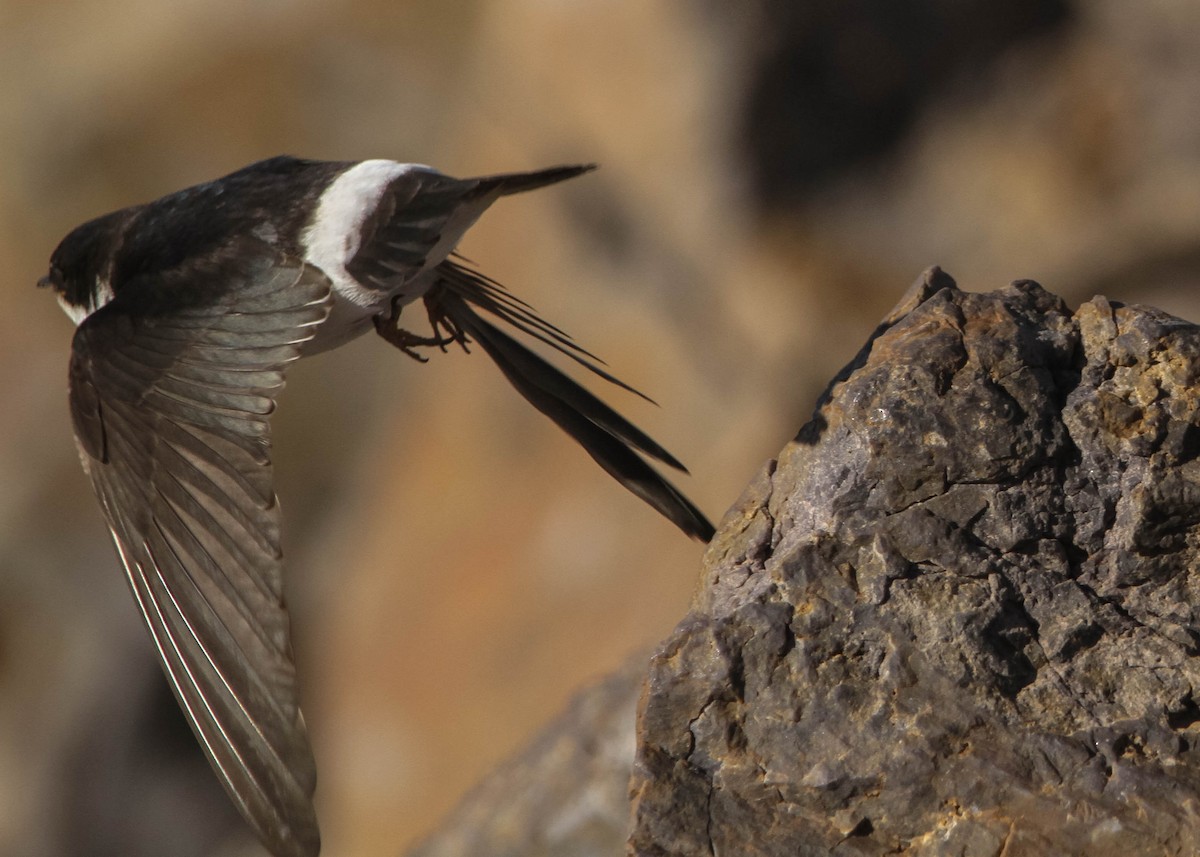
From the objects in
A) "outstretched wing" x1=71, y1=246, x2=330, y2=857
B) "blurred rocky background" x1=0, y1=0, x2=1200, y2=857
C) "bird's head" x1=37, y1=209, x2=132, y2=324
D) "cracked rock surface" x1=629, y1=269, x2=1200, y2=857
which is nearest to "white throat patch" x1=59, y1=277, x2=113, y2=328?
"bird's head" x1=37, y1=209, x2=132, y2=324

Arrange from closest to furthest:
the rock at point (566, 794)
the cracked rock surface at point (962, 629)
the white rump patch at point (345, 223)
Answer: the cracked rock surface at point (962, 629)
the white rump patch at point (345, 223)
the rock at point (566, 794)

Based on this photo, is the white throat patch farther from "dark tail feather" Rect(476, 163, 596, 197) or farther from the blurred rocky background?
the blurred rocky background

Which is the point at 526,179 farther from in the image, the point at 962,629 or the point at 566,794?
the point at 566,794

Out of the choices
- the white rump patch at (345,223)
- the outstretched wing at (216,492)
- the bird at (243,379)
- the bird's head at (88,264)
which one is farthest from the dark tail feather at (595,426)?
the bird's head at (88,264)

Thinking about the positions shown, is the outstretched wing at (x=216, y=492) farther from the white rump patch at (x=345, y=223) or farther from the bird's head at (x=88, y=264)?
the bird's head at (x=88, y=264)

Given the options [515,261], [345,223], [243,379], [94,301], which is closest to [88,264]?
[94,301]

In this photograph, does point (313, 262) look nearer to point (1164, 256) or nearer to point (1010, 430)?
point (1010, 430)
